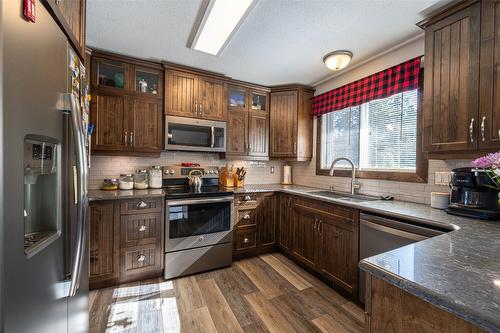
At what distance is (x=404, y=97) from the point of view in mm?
2258

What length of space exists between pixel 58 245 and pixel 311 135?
315cm

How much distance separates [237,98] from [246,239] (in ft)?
6.46

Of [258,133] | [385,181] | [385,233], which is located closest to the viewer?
[385,233]

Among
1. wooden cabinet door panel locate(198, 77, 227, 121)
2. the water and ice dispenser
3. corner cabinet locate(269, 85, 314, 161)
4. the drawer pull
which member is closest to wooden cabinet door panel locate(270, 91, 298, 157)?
corner cabinet locate(269, 85, 314, 161)

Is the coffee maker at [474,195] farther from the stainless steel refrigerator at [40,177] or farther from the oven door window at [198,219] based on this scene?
the stainless steel refrigerator at [40,177]

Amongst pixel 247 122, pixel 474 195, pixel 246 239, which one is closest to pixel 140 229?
pixel 246 239

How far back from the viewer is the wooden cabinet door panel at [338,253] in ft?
6.37

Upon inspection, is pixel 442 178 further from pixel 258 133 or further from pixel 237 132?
pixel 237 132

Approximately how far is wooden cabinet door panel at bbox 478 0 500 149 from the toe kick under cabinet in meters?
2.71

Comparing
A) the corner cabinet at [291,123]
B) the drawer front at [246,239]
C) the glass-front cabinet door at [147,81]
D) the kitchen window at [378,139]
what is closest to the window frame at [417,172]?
the kitchen window at [378,139]

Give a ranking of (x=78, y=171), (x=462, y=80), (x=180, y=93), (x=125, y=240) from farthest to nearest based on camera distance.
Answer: (x=180, y=93), (x=125, y=240), (x=462, y=80), (x=78, y=171)

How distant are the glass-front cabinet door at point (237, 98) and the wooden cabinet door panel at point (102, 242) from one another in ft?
6.41

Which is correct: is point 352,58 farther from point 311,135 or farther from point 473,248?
point 473,248

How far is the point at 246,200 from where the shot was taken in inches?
110
